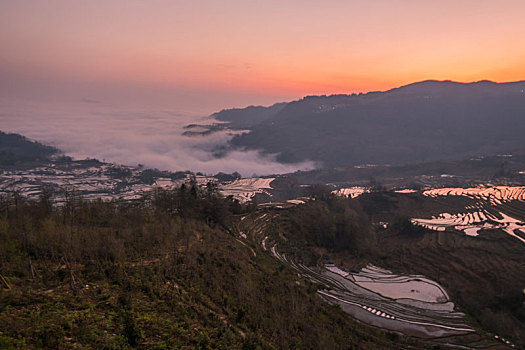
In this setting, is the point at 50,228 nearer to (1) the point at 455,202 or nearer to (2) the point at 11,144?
(1) the point at 455,202

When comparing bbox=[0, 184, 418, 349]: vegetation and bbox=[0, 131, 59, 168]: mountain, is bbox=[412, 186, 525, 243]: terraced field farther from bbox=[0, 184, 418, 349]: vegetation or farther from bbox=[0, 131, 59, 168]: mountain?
bbox=[0, 131, 59, 168]: mountain

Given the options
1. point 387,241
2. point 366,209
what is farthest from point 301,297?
point 366,209

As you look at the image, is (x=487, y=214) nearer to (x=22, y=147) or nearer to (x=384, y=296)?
(x=384, y=296)

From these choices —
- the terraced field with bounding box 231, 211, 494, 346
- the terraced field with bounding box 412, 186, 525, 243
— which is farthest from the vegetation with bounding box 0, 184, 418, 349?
the terraced field with bounding box 412, 186, 525, 243

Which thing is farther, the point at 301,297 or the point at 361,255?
the point at 361,255

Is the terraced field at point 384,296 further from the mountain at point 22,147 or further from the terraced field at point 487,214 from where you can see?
the mountain at point 22,147

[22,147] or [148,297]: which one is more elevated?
[22,147]

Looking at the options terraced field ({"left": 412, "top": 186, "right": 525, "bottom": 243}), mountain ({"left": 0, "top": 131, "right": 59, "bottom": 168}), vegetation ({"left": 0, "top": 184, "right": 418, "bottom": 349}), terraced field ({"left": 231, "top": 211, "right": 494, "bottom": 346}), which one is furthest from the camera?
mountain ({"left": 0, "top": 131, "right": 59, "bottom": 168})

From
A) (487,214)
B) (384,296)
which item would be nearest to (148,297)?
(384,296)

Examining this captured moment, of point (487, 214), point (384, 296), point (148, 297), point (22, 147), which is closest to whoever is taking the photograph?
point (148, 297)

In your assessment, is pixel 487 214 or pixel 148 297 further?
pixel 487 214

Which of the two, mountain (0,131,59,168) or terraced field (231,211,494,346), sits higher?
mountain (0,131,59,168)
